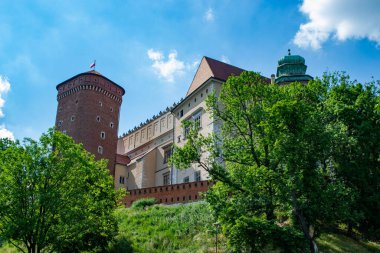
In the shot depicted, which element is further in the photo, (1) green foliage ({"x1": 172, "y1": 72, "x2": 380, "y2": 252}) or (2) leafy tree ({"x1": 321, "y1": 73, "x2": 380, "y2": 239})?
(2) leafy tree ({"x1": 321, "y1": 73, "x2": 380, "y2": 239})

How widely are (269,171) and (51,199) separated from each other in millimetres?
9655

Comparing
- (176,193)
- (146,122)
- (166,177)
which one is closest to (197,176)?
(176,193)

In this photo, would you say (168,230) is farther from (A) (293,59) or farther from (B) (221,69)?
(A) (293,59)

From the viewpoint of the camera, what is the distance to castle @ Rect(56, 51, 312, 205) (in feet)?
123

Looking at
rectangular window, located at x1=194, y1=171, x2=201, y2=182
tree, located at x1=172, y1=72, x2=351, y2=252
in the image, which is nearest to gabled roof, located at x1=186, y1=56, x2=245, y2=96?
rectangular window, located at x1=194, y1=171, x2=201, y2=182

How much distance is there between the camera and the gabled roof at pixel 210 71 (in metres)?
37.5

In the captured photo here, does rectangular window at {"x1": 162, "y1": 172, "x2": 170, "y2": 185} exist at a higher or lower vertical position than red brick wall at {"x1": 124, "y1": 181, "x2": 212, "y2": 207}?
higher

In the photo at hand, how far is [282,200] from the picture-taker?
17844 mm

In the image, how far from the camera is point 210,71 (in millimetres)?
37562

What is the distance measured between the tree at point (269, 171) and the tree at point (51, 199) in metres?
4.85

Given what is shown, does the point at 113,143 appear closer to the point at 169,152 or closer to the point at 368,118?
the point at 169,152

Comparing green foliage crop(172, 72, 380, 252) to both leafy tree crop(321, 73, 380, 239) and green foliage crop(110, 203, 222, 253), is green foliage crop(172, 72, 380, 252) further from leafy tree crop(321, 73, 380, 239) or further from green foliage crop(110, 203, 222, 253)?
green foliage crop(110, 203, 222, 253)

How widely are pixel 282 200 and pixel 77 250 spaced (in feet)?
33.3

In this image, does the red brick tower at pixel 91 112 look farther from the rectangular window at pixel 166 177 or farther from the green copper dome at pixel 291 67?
the green copper dome at pixel 291 67
